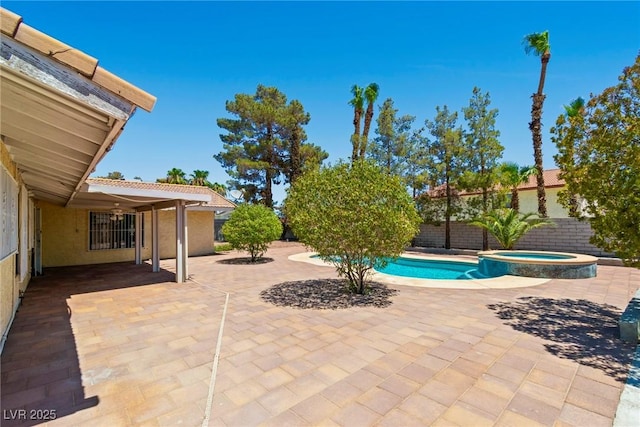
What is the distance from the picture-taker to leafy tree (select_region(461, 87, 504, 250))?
19.4 metres

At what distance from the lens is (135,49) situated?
36.4ft

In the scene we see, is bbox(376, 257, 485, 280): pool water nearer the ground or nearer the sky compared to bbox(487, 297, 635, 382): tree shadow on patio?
nearer the ground

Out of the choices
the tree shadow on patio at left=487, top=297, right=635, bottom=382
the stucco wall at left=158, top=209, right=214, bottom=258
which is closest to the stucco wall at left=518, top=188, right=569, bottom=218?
the tree shadow on patio at left=487, top=297, right=635, bottom=382

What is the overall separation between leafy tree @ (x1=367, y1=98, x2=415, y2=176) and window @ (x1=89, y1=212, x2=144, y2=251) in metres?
19.0

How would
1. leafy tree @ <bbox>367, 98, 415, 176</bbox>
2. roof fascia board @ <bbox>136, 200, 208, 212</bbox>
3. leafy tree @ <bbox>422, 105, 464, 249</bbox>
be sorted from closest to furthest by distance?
roof fascia board @ <bbox>136, 200, 208, 212</bbox> → leafy tree @ <bbox>422, 105, 464, 249</bbox> → leafy tree @ <bbox>367, 98, 415, 176</bbox>

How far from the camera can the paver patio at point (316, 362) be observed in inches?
132

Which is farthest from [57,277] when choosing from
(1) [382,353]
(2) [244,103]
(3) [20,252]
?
(2) [244,103]

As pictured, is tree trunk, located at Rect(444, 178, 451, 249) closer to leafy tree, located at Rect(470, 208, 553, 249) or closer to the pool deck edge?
leafy tree, located at Rect(470, 208, 553, 249)

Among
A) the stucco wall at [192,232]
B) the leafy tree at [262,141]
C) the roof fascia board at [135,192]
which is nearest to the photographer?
the roof fascia board at [135,192]

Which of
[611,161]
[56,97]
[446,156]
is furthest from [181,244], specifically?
[446,156]

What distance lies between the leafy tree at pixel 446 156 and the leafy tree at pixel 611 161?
15.3 metres

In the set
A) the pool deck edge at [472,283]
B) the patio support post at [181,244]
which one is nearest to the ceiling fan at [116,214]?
the patio support post at [181,244]

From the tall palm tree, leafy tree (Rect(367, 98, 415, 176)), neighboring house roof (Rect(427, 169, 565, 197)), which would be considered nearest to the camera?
neighboring house roof (Rect(427, 169, 565, 197))

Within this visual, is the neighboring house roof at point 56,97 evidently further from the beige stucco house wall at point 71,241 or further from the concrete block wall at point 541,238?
the concrete block wall at point 541,238
